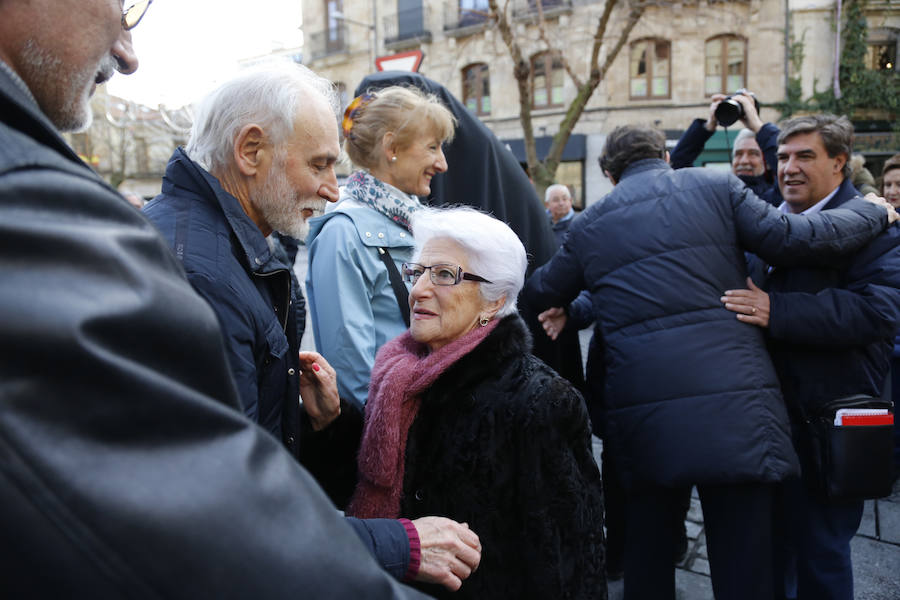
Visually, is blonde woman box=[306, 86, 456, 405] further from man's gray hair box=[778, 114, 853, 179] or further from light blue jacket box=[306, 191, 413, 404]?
man's gray hair box=[778, 114, 853, 179]

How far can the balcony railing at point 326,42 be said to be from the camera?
24.8 meters

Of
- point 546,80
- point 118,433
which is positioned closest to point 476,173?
point 118,433

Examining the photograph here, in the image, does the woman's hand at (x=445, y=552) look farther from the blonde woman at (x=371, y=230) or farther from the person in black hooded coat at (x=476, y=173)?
the person in black hooded coat at (x=476, y=173)

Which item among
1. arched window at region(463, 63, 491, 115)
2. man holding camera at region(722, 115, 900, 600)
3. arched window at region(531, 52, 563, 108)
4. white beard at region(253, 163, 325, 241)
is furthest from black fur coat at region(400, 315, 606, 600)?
arched window at region(463, 63, 491, 115)

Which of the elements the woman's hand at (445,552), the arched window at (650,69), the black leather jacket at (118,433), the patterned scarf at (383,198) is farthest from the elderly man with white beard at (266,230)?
the arched window at (650,69)

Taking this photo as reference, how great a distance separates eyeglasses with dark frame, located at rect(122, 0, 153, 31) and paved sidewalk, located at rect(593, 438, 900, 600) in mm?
3160

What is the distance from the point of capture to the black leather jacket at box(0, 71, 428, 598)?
51cm

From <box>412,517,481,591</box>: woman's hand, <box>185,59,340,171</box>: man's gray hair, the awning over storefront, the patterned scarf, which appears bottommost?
<box>412,517,481,591</box>: woman's hand

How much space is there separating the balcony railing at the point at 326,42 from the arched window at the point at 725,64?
1308cm

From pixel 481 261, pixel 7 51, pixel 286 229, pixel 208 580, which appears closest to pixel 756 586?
pixel 481 261

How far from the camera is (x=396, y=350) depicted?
209 centimetres

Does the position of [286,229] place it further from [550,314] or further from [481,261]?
[550,314]

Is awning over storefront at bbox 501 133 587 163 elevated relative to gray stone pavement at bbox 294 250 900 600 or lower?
elevated

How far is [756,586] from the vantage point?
8.18 feet
